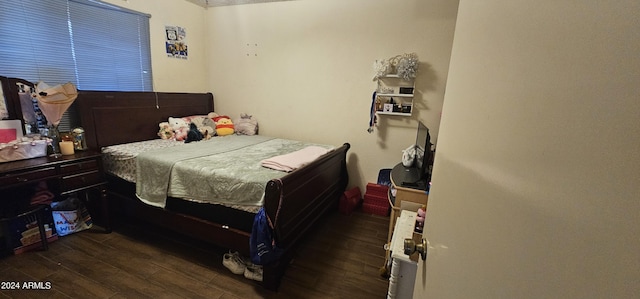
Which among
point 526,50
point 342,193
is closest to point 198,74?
point 342,193

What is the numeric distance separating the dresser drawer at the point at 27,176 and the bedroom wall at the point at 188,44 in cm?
156

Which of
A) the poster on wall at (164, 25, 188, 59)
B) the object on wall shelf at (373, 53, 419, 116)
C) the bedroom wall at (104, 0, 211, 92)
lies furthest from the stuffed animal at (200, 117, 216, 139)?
the object on wall shelf at (373, 53, 419, 116)

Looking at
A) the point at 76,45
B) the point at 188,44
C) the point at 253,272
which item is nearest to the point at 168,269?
the point at 253,272

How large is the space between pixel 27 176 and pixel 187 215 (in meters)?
1.14

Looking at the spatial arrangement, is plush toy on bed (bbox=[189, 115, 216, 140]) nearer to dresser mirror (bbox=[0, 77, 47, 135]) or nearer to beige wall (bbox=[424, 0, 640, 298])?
dresser mirror (bbox=[0, 77, 47, 135])

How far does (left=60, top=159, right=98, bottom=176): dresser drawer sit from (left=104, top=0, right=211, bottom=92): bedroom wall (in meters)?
1.31

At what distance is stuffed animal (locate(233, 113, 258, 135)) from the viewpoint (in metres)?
3.63

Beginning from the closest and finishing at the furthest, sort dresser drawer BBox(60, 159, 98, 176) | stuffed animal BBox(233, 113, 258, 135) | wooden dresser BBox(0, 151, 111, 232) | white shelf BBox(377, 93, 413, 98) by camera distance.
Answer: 1. wooden dresser BBox(0, 151, 111, 232)
2. dresser drawer BBox(60, 159, 98, 176)
3. white shelf BBox(377, 93, 413, 98)
4. stuffed animal BBox(233, 113, 258, 135)

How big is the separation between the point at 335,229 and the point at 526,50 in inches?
99.6

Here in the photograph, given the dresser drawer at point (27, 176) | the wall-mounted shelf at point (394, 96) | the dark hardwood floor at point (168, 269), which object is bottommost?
the dark hardwood floor at point (168, 269)

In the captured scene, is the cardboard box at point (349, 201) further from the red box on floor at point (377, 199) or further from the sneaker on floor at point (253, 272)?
the sneaker on floor at point (253, 272)

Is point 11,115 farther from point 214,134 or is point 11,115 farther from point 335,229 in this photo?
point 335,229

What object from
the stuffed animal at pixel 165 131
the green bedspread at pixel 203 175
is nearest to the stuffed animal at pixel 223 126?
the stuffed animal at pixel 165 131

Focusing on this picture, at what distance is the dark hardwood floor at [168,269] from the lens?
1.76 metres
